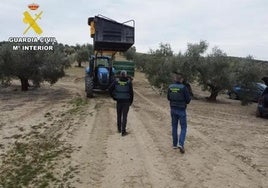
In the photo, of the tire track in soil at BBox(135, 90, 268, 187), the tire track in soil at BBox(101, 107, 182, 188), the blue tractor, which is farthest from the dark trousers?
the blue tractor

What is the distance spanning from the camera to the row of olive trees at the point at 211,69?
70.7ft

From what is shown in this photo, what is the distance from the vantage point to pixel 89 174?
7383 mm

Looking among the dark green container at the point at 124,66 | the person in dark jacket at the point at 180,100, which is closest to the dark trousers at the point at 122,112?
the person in dark jacket at the point at 180,100

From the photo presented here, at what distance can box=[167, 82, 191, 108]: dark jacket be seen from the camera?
8875 millimetres

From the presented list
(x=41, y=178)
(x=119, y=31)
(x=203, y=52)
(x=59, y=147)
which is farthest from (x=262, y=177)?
(x=203, y=52)

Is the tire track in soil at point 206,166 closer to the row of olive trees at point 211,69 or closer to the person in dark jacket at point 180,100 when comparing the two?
the person in dark jacket at point 180,100

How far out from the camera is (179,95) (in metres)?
8.89

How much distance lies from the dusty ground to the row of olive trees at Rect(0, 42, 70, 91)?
33.3 ft

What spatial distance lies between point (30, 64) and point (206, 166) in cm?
1913

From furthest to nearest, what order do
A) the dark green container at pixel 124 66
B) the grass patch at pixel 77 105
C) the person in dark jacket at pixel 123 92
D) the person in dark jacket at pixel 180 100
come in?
the dark green container at pixel 124 66 < the grass patch at pixel 77 105 < the person in dark jacket at pixel 123 92 < the person in dark jacket at pixel 180 100

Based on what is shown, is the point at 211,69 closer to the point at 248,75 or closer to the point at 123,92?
the point at 248,75

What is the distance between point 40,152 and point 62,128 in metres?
2.83

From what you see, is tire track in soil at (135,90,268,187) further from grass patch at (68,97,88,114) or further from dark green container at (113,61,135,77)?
dark green container at (113,61,135,77)

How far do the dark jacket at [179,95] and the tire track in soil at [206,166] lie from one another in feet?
3.66
